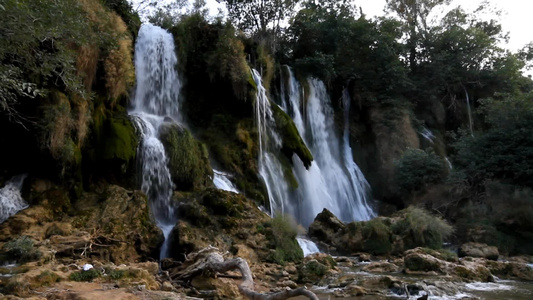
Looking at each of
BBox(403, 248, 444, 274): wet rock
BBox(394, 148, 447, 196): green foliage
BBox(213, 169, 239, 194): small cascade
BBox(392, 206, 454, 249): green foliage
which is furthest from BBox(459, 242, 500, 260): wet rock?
BBox(213, 169, 239, 194): small cascade

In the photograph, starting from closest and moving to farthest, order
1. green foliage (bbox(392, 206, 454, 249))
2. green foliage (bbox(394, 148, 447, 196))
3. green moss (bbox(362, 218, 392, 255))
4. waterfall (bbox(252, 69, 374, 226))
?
1. green moss (bbox(362, 218, 392, 255))
2. green foliage (bbox(392, 206, 454, 249))
3. waterfall (bbox(252, 69, 374, 226))
4. green foliage (bbox(394, 148, 447, 196))

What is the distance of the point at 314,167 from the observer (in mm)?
19484

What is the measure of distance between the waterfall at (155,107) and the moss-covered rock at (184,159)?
209 mm

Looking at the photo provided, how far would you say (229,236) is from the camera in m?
10.4

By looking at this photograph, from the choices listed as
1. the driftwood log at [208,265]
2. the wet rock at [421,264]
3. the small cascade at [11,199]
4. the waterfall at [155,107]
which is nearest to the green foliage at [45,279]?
the driftwood log at [208,265]

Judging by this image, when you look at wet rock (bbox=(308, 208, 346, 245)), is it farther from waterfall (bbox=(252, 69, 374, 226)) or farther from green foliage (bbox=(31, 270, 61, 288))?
green foliage (bbox=(31, 270, 61, 288))

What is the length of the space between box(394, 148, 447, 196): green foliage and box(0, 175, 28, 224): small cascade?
1604 cm

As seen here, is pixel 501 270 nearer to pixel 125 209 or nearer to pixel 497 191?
pixel 497 191

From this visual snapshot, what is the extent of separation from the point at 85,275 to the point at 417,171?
1671 cm

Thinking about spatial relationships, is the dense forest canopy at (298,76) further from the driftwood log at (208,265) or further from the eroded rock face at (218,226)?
the driftwood log at (208,265)

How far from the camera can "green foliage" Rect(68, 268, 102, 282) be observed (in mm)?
6324

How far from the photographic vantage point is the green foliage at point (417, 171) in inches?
782

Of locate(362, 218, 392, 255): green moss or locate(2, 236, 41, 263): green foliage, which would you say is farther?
locate(362, 218, 392, 255): green moss

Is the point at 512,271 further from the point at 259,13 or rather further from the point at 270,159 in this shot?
the point at 259,13
